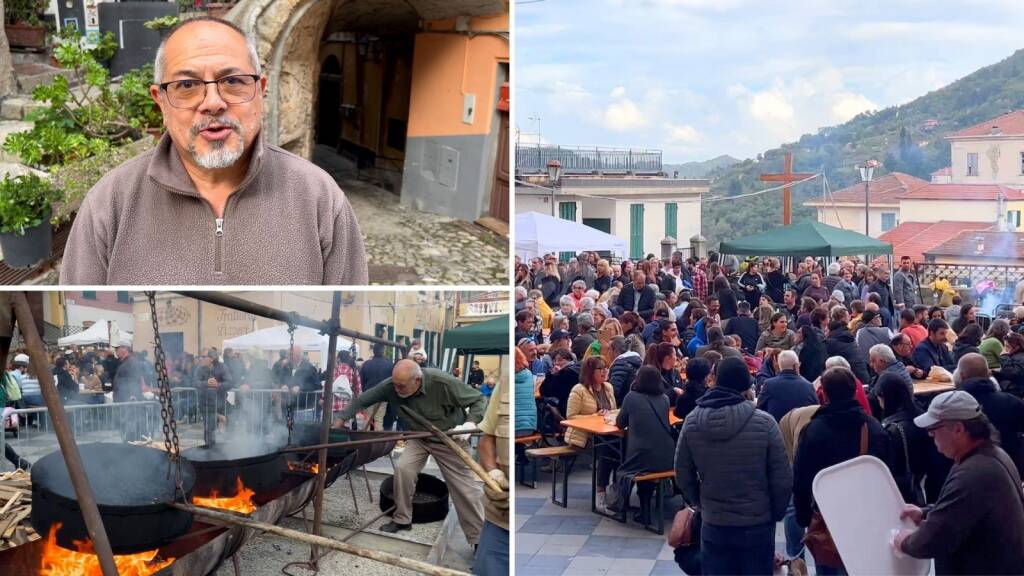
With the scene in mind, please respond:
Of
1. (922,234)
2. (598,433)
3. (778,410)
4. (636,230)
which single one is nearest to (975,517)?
(778,410)

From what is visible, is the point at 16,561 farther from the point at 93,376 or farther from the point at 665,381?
the point at 665,381

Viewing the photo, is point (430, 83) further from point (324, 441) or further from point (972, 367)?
point (324, 441)

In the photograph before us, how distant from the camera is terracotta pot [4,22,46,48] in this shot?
42.9 ft

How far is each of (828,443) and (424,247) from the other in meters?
6.77

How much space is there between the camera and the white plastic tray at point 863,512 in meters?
3.46

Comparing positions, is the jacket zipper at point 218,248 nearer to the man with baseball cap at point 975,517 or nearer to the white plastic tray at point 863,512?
the white plastic tray at point 863,512

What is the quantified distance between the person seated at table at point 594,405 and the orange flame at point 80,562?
3130 millimetres

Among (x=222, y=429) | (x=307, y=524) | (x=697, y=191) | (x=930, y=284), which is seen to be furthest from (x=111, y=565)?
(x=697, y=191)

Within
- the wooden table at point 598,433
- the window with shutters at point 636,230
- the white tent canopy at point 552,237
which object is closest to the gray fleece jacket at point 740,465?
the wooden table at point 598,433

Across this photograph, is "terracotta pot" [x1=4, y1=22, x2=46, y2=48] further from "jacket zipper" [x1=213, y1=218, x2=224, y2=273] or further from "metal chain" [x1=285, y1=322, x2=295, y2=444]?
"jacket zipper" [x1=213, y1=218, x2=224, y2=273]

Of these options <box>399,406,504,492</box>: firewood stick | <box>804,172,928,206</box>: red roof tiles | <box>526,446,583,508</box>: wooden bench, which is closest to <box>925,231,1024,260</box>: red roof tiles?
<box>804,172,928,206</box>: red roof tiles

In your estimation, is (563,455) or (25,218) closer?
(563,455)

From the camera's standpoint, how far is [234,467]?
163 inches

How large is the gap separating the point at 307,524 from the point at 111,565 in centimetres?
142
